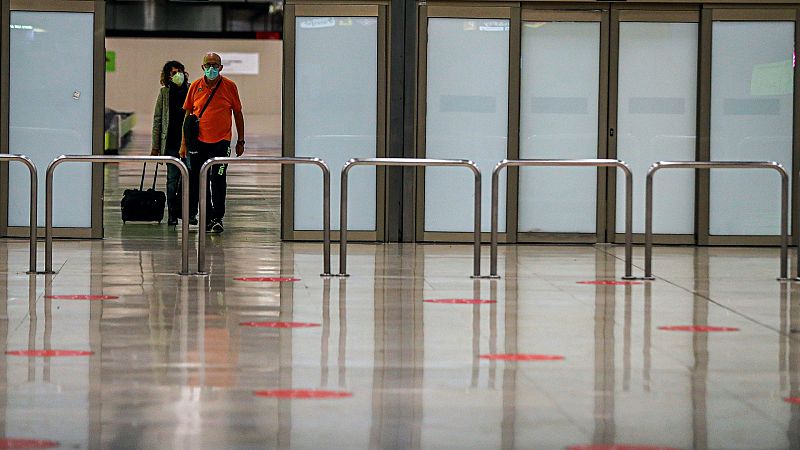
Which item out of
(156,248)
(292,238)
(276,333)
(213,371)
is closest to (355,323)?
(276,333)

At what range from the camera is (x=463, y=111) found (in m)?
14.7

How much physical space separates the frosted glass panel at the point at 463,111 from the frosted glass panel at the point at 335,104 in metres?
0.60

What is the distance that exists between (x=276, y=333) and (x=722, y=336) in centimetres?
237

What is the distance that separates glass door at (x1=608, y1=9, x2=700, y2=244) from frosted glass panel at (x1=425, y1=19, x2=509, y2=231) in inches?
45.9

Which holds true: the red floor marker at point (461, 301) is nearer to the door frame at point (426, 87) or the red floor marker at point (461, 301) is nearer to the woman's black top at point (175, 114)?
the door frame at point (426, 87)

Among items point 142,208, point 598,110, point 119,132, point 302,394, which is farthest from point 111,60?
point 302,394

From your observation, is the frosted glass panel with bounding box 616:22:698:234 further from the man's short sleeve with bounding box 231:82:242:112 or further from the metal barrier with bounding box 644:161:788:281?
the man's short sleeve with bounding box 231:82:242:112

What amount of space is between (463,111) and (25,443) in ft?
33.8

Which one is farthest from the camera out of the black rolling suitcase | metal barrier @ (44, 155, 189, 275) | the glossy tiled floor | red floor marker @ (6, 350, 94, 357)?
the black rolling suitcase

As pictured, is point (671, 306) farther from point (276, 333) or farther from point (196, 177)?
point (196, 177)

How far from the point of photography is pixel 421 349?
711 cm

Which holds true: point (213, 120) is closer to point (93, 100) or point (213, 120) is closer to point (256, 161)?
point (93, 100)

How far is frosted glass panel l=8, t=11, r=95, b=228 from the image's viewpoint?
47.5ft

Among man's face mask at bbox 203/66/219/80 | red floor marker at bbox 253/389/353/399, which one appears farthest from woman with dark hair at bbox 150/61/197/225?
red floor marker at bbox 253/389/353/399
